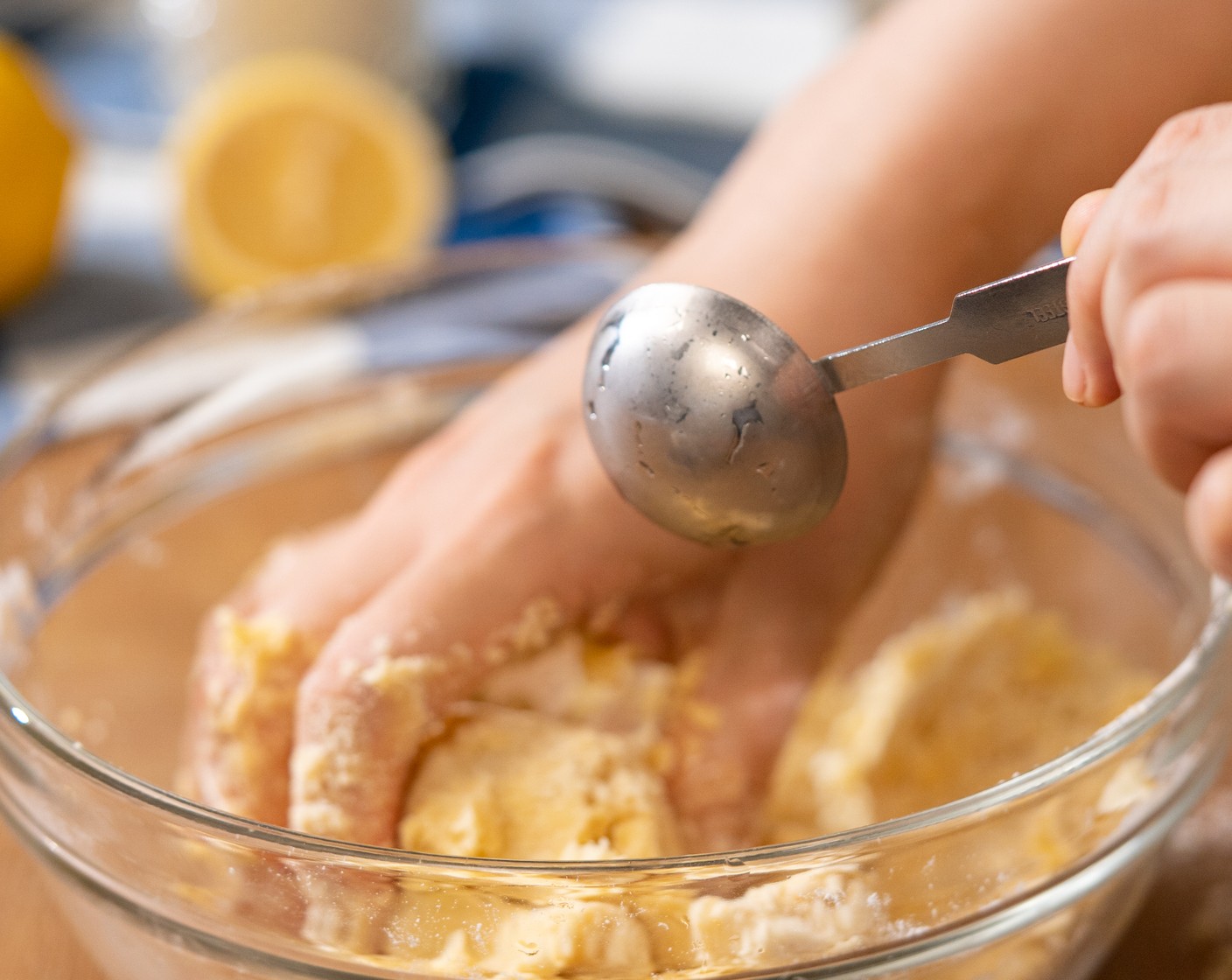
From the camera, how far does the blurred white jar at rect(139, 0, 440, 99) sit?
1.29 metres

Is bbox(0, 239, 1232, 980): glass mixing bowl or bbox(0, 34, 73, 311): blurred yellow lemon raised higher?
bbox(0, 34, 73, 311): blurred yellow lemon

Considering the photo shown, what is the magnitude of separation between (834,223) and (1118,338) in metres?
0.27

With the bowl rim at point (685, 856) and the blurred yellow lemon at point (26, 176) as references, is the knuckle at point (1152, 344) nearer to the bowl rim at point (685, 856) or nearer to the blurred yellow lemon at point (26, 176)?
the bowl rim at point (685, 856)

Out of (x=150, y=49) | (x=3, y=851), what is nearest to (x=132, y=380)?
(x=3, y=851)

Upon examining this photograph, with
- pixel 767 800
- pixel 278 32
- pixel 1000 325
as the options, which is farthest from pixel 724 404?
pixel 278 32

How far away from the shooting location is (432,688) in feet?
1.66

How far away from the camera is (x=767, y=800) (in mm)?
598

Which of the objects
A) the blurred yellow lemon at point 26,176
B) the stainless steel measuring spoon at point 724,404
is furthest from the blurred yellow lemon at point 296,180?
the stainless steel measuring spoon at point 724,404

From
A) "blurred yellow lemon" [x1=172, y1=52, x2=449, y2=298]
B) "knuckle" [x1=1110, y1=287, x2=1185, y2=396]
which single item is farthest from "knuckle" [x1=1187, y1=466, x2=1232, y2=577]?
"blurred yellow lemon" [x1=172, y1=52, x2=449, y2=298]

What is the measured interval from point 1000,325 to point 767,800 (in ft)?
0.93

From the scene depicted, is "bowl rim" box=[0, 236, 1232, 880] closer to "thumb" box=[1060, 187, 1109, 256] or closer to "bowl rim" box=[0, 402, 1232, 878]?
"bowl rim" box=[0, 402, 1232, 878]

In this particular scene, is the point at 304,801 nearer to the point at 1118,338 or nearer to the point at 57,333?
the point at 1118,338

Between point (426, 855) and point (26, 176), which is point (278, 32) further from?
point (426, 855)

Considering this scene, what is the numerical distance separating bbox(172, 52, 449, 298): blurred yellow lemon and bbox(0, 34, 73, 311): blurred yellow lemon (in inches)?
3.9
